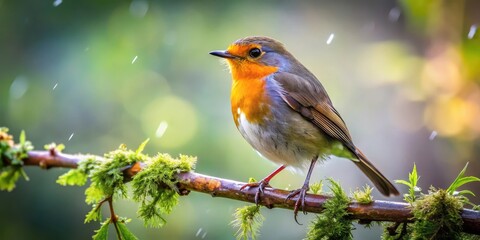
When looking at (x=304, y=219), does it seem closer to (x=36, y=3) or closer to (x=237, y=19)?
(x=237, y=19)

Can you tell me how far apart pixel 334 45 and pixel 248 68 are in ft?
8.99

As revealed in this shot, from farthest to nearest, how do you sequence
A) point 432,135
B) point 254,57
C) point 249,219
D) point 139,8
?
point 139,8, point 432,135, point 254,57, point 249,219

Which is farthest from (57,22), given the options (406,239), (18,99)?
(406,239)

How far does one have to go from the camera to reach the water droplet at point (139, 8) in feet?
16.3

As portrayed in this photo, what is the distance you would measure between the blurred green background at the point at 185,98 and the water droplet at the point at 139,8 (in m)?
0.02

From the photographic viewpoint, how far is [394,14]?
18.2 feet

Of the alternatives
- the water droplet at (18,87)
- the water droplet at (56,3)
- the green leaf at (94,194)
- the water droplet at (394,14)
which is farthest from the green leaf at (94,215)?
the water droplet at (394,14)

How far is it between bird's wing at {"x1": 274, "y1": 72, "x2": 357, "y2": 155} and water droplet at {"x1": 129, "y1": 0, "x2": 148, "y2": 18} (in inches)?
74.9

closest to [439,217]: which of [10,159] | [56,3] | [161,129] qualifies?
[10,159]

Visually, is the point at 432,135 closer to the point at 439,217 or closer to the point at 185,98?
Answer: the point at 185,98

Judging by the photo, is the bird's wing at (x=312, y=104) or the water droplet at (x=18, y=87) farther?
the water droplet at (x=18, y=87)

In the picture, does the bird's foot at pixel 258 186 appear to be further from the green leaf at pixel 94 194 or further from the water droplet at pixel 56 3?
the water droplet at pixel 56 3

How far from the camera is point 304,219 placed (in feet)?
16.9

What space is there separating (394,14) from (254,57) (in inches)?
96.7
